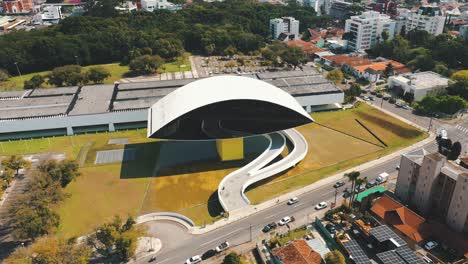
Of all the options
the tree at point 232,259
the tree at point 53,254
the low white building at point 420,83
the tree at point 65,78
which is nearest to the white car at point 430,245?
the tree at point 232,259

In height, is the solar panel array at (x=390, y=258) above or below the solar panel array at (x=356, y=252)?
above

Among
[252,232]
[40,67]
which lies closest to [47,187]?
[252,232]

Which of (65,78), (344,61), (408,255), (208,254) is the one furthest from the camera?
(344,61)

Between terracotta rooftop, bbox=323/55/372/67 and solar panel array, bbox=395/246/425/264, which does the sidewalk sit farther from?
terracotta rooftop, bbox=323/55/372/67

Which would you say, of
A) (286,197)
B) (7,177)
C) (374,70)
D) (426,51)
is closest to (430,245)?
(286,197)

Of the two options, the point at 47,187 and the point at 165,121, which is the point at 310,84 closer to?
the point at 165,121

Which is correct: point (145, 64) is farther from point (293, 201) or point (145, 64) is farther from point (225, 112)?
point (293, 201)

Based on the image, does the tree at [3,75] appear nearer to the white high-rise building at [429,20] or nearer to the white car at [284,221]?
the white car at [284,221]
